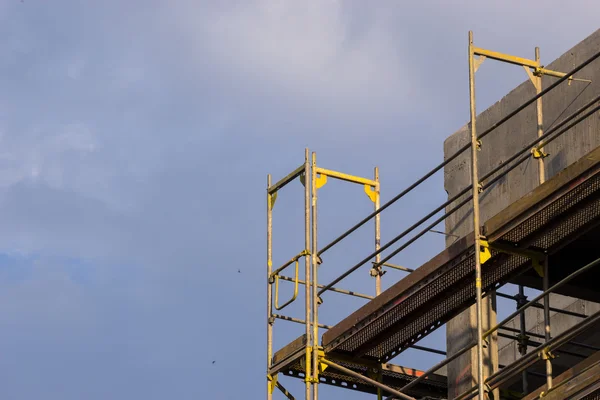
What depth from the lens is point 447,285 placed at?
1568 centimetres

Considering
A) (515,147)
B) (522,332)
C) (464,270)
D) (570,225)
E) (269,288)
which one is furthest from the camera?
(269,288)

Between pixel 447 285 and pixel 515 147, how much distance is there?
2713 millimetres

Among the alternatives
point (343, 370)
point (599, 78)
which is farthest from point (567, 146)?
point (343, 370)

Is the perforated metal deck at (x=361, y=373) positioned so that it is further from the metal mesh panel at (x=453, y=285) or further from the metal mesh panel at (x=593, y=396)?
the metal mesh panel at (x=593, y=396)

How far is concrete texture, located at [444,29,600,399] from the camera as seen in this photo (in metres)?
16.6

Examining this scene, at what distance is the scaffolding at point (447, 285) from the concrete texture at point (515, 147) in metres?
0.16

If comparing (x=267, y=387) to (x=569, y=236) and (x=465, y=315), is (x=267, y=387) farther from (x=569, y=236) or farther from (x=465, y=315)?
(x=569, y=236)

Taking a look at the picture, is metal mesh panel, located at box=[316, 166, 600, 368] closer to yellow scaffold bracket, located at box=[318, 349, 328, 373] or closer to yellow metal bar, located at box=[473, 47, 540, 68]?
yellow scaffold bracket, located at box=[318, 349, 328, 373]

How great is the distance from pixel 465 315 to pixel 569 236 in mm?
3123

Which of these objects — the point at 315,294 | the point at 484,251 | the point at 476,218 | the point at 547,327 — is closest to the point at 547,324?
the point at 547,327

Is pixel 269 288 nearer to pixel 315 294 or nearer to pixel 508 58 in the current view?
pixel 315 294

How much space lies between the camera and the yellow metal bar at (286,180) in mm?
18297

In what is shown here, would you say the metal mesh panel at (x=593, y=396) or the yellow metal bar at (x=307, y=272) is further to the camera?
the yellow metal bar at (x=307, y=272)

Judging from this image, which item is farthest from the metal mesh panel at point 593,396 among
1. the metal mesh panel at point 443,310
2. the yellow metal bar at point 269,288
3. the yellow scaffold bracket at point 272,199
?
the yellow scaffold bracket at point 272,199
